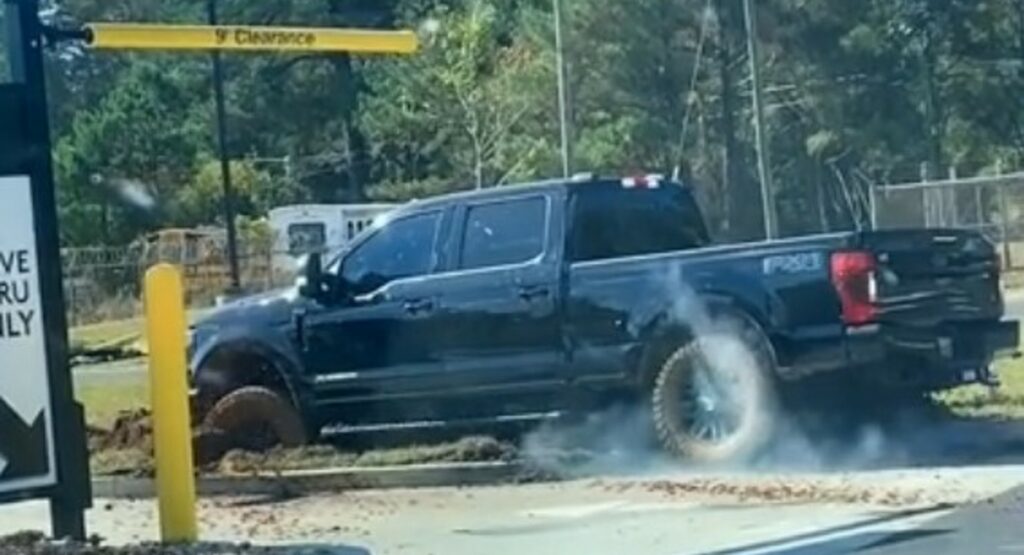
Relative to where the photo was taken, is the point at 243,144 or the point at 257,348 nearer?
Answer: the point at 257,348

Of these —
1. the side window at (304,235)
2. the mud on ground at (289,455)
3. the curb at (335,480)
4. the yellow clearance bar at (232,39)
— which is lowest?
the curb at (335,480)

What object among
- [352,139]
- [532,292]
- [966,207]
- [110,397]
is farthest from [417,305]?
[352,139]

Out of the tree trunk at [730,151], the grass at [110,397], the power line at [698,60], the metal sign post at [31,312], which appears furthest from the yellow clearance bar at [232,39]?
the power line at [698,60]

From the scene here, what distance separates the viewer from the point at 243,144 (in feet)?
185

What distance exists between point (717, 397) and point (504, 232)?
2.14 m

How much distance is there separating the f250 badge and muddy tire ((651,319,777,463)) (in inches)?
16.7

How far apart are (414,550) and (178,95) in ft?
137

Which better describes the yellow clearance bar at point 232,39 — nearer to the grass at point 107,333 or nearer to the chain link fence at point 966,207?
the grass at point 107,333

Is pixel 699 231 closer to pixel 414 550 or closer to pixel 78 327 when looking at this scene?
pixel 414 550

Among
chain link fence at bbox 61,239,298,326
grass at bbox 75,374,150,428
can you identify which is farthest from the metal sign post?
chain link fence at bbox 61,239,298,326

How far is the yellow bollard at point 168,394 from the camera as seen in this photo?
34.1 feet

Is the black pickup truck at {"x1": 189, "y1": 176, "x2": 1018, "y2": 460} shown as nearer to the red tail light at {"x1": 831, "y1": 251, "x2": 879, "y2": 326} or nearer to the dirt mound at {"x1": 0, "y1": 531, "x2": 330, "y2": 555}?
the red tail light at {"x1": 831, "y1": 251, "x2": 879, "y2": 326}

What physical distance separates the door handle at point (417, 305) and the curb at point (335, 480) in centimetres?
123

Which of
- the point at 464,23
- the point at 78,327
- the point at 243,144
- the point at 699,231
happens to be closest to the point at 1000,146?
the point at 464,23
